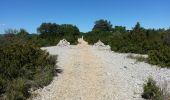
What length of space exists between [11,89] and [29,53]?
4.81m

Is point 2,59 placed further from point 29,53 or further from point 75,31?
point 75,31

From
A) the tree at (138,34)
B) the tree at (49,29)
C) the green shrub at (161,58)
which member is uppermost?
the tree at (49,29)

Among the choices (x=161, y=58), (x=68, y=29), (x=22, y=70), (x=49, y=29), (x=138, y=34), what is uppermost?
(x=68, y=29)

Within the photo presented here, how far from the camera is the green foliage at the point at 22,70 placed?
39.1 ft

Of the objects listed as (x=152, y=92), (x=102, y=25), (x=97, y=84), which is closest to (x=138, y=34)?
(x=97, y=84)

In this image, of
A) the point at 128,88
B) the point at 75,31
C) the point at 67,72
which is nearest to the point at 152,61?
the point at 67,72

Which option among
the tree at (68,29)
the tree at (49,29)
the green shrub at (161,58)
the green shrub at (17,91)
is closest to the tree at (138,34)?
→ the green shrub at (161,58)

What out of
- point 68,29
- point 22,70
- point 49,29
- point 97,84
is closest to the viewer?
point 97,84

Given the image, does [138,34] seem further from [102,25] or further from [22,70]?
[102,25]

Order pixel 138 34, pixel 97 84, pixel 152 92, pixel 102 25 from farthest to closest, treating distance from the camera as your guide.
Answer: pixel 102 25 < pixel 138 34 < pixel 97 84 < pixel 152 92

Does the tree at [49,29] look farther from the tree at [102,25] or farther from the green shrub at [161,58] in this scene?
the green shrub at [161,58]

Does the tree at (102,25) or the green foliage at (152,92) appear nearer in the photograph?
the green foliage at (152,92)

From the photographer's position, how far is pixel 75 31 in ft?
309

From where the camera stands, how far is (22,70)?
14773mm
